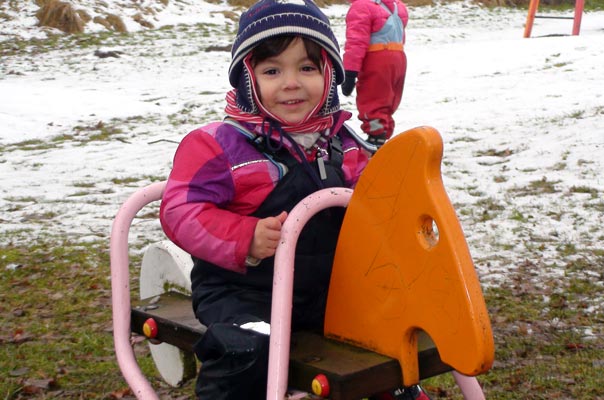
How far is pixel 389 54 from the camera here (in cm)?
783

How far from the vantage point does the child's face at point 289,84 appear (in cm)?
268

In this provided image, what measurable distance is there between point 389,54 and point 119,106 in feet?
18.1

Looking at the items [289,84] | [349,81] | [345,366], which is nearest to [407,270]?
[345,366]

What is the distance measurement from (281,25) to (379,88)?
5.26m

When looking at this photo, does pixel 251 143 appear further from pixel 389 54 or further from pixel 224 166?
pixel 389 54

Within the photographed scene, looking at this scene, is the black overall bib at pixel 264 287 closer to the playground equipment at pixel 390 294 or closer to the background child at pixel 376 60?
the playground equipment at pixel 390 294

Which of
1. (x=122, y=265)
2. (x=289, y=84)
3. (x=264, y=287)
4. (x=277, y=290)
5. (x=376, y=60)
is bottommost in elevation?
(x=376, y=60)

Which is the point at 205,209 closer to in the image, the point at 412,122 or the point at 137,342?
the point at 137,342

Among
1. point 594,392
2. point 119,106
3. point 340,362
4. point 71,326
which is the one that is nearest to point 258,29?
point 340,362

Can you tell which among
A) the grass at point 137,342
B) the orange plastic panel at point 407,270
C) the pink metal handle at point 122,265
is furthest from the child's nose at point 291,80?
the grass at point 137,342

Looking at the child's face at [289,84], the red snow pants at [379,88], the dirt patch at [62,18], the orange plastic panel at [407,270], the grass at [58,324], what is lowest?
the dirt patch at [62,18]

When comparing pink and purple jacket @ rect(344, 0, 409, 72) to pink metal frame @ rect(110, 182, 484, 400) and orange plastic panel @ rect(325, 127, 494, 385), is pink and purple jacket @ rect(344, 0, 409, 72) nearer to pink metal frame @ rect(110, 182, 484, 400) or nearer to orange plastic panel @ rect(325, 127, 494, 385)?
pink metal frame @ rect(110, 182, 484, 400)

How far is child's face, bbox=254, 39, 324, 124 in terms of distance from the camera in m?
2.68

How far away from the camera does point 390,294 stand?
2.34 metres
